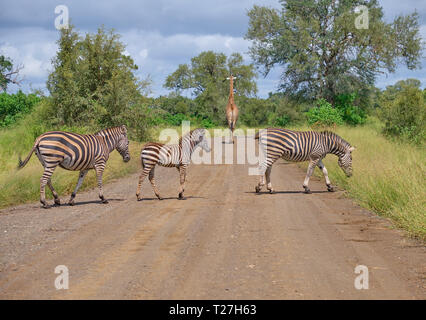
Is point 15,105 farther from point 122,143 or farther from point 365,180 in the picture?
point 365,180

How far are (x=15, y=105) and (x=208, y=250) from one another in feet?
82.5

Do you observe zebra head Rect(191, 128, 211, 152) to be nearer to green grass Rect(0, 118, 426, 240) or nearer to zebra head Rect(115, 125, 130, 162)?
zebra head Rect(115, 125, 130, 162)

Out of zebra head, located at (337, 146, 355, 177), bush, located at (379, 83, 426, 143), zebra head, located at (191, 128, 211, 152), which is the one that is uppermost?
bush, located at (379, 83, 426, 143)

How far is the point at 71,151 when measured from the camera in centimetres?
1127

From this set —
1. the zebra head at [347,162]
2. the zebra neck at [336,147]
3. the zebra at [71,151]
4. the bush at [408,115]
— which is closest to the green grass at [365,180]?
the zebra head at [347,162]

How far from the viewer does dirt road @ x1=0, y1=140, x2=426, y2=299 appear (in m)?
5.20

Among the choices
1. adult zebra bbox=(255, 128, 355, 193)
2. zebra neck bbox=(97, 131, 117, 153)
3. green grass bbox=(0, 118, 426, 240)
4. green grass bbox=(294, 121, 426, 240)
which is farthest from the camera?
adult zebra bbox=(255, 128, 355, 193)

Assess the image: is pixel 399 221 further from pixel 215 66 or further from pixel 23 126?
pixel 215 66

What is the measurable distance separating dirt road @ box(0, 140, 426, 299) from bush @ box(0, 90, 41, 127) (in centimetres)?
1844

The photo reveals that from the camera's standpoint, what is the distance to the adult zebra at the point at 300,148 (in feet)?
43.1

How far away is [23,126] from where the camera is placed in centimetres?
2238

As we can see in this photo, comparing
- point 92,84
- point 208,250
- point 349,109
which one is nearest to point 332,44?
point 349,109

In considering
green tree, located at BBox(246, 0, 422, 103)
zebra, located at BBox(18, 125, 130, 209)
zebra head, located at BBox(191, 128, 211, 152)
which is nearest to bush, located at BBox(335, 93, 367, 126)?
green tree, located at BBox(246, 0, 422, 103)

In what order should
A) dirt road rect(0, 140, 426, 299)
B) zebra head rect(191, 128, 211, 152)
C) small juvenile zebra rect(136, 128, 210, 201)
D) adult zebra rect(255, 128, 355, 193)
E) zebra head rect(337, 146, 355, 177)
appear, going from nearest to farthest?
1. dirt road rect(0, 140, 426, 299)
2. small juvenile zebra rect(136, 128, 210, 201)
3. zebra head rect(191, 128, 211, 152)
4. adult zebra rect(255, 128, 355, 193)
5. zebra head rect(337, 146, 355, 177)
